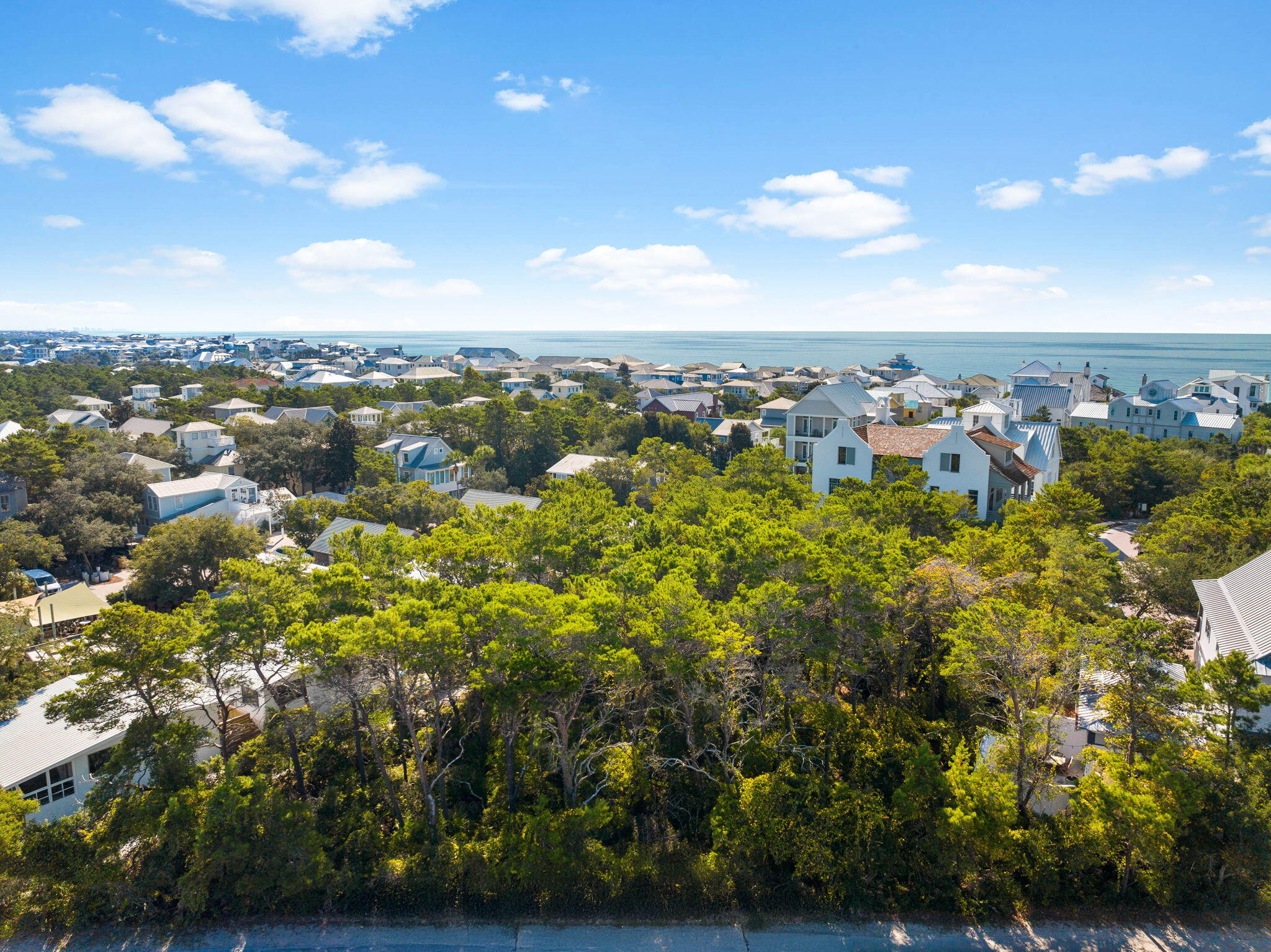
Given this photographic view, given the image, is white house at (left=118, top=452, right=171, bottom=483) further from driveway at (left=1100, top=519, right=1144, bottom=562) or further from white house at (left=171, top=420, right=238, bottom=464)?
driveway at (left=1100, top=519, right=1144, bottom=562)

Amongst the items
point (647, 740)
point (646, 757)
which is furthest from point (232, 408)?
point (646, 757)

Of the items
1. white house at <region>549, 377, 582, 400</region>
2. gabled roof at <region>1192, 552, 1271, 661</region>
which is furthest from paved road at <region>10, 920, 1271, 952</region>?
white house at <region>549, 377, 582, 400</region>

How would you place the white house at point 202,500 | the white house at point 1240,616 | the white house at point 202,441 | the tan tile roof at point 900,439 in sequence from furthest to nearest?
the white house at point 202,441 → the white house at point 202,500 → the tan tile roof at point 900,439 → the white house at point 1240,616

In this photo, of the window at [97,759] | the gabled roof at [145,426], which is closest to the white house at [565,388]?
the gabled roof at [145,426]

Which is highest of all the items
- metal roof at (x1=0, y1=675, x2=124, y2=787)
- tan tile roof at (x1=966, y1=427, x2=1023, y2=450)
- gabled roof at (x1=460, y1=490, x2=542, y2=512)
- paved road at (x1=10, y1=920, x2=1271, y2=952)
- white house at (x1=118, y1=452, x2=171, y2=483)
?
tan tile roof at (x1=966, y1=427, x2=1023, y2=450)

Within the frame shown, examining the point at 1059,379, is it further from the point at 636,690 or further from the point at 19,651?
the point at 19,651

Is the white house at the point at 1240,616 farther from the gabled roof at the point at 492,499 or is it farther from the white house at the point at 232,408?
the white house at the point at 232,408
